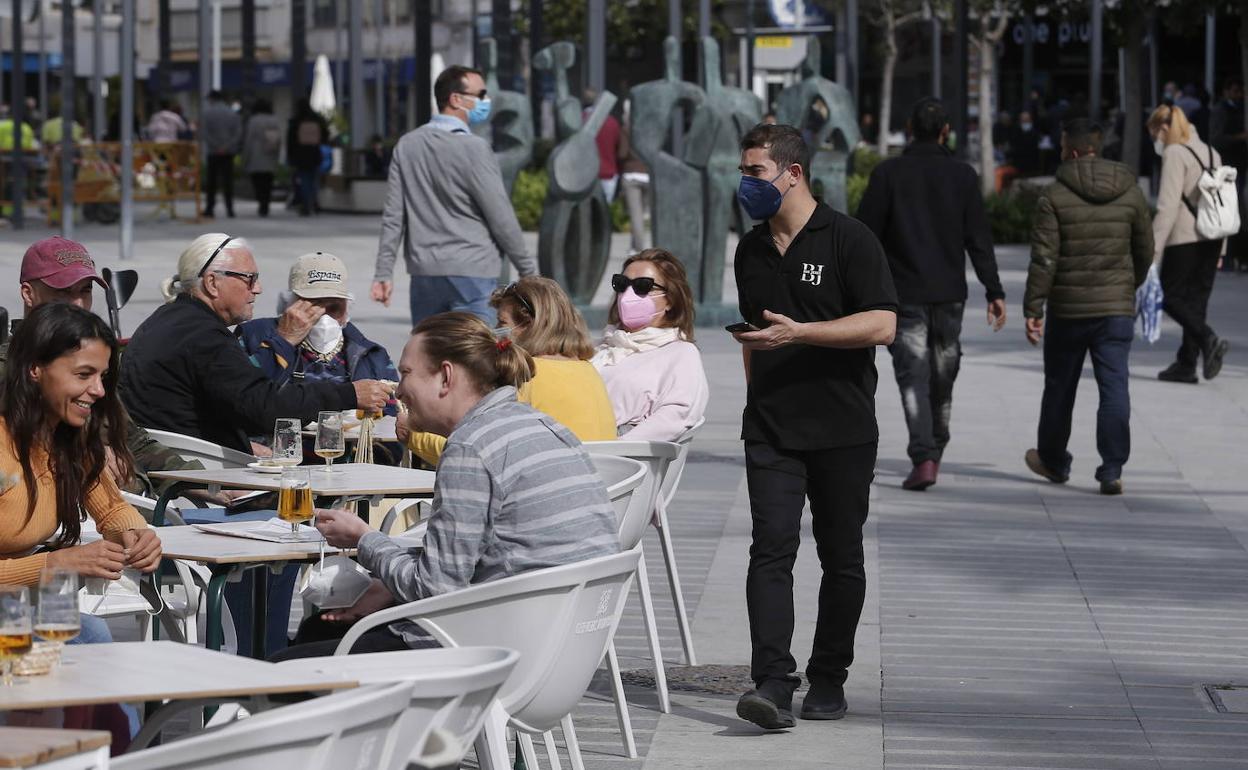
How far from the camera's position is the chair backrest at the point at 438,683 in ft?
11.1

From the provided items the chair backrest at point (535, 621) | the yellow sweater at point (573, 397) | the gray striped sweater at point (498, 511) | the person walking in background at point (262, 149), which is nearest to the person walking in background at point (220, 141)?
the person walking in background at point (262, 149)

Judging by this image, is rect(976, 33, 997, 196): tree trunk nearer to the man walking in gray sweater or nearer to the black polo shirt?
the man walking in gray sweater

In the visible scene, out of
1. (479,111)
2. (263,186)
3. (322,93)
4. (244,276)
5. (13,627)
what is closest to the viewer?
(13,627)

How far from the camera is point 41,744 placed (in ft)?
10.1

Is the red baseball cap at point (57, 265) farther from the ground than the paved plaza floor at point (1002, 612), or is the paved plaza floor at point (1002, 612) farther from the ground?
the red baseball cap at point (57, 265)

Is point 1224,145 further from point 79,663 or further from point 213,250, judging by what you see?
point 79,663

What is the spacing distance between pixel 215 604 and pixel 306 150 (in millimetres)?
29703

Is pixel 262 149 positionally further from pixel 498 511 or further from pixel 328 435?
pixel 498 511

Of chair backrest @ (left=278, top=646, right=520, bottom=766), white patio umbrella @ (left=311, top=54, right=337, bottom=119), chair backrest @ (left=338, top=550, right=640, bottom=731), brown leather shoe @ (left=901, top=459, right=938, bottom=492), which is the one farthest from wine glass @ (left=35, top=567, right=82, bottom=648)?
white patio umbrella @ (left=311, top=54, right=337, bottom=119)

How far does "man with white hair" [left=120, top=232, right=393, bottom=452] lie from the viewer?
22.7 feet

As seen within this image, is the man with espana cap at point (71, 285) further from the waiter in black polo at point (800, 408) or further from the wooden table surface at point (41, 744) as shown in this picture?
the wooden table surface at point (41, 744)

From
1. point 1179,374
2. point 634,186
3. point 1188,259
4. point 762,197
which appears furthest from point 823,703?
point 634,186

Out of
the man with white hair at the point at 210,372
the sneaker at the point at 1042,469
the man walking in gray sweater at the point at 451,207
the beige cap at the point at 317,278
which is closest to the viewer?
the man with white hair at the point at 210,372

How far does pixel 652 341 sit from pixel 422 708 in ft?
13.5
